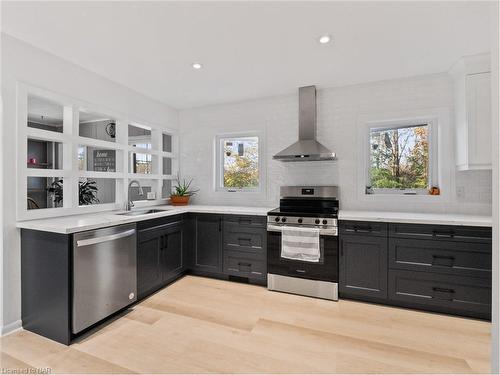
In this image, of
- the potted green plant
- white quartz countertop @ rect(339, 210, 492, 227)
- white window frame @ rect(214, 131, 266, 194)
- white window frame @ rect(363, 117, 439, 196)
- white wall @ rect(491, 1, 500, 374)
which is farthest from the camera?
the potted green plant

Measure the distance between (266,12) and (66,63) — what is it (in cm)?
214

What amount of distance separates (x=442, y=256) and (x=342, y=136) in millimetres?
1771

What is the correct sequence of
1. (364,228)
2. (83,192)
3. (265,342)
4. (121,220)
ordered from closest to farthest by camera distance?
(265,342)
(121,220)
(364,228)
(83,192)

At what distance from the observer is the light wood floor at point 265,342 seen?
1868mm

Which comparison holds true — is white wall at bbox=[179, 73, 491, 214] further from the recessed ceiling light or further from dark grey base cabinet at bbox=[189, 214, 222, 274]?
the recessed ceiling light

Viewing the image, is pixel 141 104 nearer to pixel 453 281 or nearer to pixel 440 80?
pixel 440 80

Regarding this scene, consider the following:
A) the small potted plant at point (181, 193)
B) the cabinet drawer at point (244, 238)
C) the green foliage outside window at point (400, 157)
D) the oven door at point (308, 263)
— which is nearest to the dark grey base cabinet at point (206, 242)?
the cabinet drawer at point (244, 238)

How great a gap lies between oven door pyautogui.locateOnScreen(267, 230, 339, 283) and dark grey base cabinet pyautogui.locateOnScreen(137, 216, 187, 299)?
3.88 feet

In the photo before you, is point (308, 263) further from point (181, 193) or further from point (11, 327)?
point (11, 327)

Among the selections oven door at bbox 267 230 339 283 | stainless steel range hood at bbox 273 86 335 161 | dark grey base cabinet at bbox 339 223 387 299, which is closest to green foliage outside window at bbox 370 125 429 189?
stainless steel range hood at bbox 273 86 335 161

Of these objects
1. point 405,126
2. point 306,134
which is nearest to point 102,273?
point 306,134

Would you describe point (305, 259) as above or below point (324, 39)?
below

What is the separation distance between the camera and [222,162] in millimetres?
4344

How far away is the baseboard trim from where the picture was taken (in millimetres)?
2191
